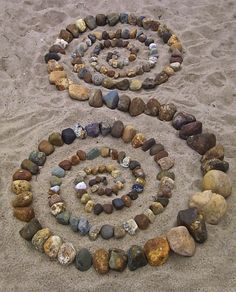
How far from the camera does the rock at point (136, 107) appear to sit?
3152 millimetres

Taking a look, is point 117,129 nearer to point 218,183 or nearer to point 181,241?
point 218,183

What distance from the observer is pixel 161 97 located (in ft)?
10.9

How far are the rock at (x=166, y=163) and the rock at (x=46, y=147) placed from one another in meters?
0.72

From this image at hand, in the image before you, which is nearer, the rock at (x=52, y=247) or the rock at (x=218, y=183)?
the rock at (x=52, y=247)

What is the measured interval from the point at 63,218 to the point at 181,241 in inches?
26.4

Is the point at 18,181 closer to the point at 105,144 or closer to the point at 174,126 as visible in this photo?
the point at 105,144

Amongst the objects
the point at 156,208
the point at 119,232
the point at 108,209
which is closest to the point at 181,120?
the point at 156,208

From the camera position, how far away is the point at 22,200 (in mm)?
2557

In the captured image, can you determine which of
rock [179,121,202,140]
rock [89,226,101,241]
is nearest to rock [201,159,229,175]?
rock [179,121,202,140]

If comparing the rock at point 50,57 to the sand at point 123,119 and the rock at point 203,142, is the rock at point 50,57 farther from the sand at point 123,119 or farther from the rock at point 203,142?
the rock at point 203,142

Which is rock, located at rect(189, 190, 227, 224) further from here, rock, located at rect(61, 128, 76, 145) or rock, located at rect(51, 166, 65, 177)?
rock, located at rect(61, 128, 76, 145)

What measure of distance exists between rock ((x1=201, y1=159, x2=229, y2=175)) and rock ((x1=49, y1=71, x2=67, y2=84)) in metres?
1.40

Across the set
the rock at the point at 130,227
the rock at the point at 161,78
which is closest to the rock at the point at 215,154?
the rock at the point at 130,227

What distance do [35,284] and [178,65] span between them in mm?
2088
